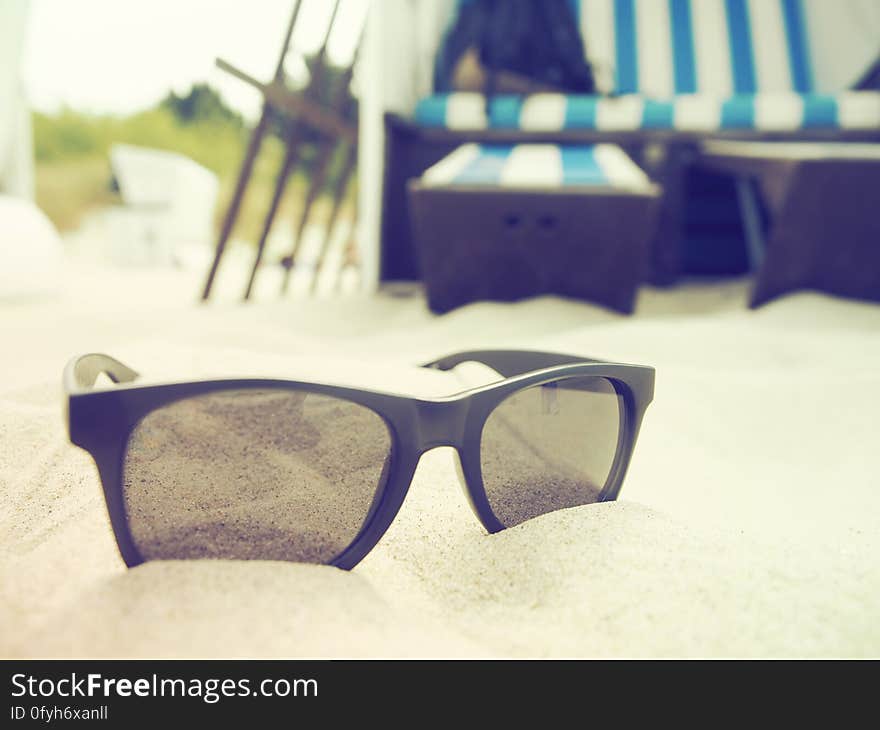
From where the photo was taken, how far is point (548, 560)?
618mm

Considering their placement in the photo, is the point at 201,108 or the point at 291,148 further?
the point at 201,108

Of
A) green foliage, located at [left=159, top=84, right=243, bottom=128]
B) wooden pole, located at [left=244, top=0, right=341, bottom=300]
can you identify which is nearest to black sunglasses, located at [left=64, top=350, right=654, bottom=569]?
wooden pole, located at [left=244, top=0, right=341, bottom=300]

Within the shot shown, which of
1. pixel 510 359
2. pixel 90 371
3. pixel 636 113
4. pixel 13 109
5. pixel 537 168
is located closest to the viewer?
pixel 90 371

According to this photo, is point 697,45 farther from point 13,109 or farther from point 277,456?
point 277,456

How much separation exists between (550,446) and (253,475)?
1.13ft

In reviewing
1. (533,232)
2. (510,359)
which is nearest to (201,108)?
(533,232)

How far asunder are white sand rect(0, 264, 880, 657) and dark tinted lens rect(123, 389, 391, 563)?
0.10 feet

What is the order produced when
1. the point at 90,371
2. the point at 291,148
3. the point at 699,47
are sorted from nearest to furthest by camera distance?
the point at 90,371
the point at 291,148
the point at 699,47

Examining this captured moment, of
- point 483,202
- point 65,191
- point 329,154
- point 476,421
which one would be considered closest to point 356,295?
point 329,154

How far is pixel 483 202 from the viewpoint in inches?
77.5

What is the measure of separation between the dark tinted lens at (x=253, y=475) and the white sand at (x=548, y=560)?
0.03 metres

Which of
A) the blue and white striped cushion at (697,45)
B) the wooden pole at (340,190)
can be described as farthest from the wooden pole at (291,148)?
the blue and white striped cushion at (697,45)
